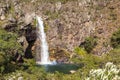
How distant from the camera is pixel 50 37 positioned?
A: 84.8 meters

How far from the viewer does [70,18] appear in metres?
88.1

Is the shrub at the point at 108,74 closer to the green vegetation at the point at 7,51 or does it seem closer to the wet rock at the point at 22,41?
the green vegetation at the point at 7,51

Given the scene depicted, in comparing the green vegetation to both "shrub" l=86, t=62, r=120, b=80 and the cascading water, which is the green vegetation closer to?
the cascading water

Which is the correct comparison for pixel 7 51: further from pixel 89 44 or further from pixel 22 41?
pixel 89 44

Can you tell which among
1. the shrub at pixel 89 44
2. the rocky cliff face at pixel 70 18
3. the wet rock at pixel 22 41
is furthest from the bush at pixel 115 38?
the wet rock at pixel 22 41

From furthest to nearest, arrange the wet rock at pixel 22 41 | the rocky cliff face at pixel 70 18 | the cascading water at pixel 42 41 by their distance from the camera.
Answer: the rocky cliff face at pixel 70 18 < the cascading water at pixel 42 41 < the wet rock at pixel 22 41

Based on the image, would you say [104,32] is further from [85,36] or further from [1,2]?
[1,2]

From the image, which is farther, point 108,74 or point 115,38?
point 115,38

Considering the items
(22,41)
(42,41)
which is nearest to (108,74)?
(22,41)

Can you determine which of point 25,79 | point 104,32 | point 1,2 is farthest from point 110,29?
point 25,79

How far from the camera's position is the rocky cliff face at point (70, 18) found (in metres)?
82.9

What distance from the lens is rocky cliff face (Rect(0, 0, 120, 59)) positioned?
82938mm

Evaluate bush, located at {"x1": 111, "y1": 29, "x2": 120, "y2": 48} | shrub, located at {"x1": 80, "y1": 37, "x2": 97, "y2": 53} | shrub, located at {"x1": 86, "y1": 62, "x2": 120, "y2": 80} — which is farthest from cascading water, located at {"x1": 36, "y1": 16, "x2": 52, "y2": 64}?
shrub, located at {"x1": 86, "y1": 62, "x2": 120, "y2": 80}

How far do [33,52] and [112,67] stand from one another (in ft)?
238
